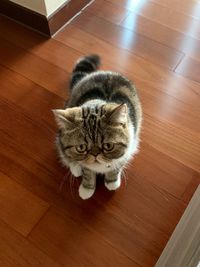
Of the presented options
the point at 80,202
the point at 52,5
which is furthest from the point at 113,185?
the point at 52,5

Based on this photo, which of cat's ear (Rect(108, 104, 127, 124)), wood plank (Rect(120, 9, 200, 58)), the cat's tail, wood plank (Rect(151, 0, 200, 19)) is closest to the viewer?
cat's ear (Rect(108, 104, 127, 124))

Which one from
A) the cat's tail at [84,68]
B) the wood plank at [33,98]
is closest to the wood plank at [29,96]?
the wood plank at [33,98]

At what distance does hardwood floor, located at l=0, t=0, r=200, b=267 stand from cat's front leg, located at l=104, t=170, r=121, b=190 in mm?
31

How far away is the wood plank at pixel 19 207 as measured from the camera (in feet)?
3.68

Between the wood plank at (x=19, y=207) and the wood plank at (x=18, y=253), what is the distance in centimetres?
3

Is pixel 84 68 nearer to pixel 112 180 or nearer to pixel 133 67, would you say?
pixel 133 67

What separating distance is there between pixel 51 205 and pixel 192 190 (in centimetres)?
49

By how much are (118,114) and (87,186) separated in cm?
→ 38

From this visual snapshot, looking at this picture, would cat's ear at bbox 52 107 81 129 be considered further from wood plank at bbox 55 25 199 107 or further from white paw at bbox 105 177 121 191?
wood plank at bbox 55 25 199 107

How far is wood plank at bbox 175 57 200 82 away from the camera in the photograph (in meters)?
1.45

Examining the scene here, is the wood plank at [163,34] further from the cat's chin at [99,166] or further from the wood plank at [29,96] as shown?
the cat's chin at [99,166]

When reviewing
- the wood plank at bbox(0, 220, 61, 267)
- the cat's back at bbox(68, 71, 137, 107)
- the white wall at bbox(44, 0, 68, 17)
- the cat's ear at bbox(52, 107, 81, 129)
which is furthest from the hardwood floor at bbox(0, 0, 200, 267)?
the cat's ear at bbox(52, 107, 81, 129)

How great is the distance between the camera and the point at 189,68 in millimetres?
1477

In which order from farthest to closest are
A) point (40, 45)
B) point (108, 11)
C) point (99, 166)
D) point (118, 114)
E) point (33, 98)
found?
point (108, 11) → point (40, 45) → point (33, 98) → point (99, 166) → point (118, 114)
